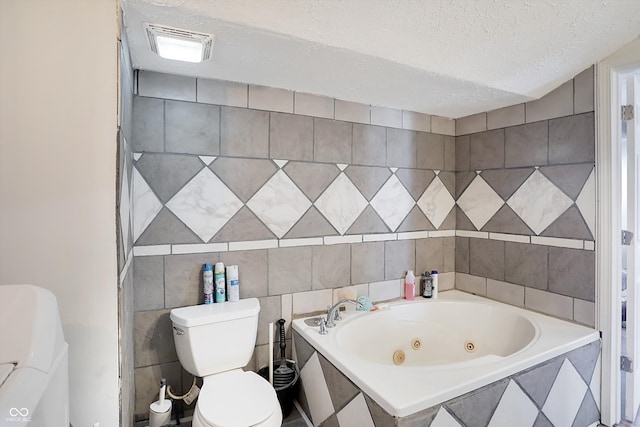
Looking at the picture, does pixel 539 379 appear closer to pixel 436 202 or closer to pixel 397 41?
pixel 436 202

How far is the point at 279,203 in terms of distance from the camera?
6.94 ft

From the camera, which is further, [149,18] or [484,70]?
[484,70]

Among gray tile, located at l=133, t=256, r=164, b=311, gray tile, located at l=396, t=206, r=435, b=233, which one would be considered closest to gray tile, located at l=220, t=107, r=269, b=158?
gray tile, located at l=133, t=256, r=164, b=311

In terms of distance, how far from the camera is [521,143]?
2.35 meters

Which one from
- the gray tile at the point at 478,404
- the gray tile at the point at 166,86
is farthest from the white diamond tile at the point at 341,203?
the gray tile at the point at 478,404

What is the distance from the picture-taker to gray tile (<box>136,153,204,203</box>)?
1.79m

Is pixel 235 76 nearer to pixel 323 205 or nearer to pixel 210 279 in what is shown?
pixel 323 205

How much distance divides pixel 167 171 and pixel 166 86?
1.53ft

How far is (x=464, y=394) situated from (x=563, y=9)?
171 centimetres

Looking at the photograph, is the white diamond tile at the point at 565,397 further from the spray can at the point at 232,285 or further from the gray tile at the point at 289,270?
the spray can at the point at 232,285

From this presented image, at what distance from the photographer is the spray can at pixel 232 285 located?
1.91 m

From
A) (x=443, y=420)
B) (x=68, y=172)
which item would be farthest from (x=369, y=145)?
(x=68, y=172)

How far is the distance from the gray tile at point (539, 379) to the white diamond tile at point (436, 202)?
1.28m

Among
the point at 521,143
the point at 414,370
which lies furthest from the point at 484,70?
the point at 414,370
